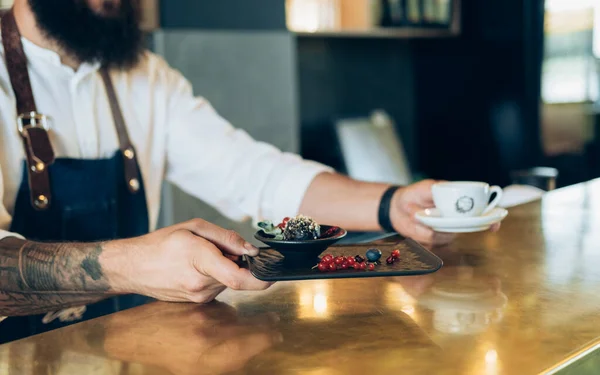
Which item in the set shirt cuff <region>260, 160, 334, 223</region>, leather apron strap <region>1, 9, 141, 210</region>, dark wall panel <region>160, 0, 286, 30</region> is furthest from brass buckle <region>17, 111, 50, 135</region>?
dark wall panel <region>160, 0, 286, 30</region>

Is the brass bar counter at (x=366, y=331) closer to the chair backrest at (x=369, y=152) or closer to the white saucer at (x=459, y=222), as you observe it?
the white saucer at (x=459, y=222)

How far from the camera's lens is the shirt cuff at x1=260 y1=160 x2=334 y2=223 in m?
1.95

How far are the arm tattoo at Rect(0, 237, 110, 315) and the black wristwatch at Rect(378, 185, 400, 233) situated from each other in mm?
727

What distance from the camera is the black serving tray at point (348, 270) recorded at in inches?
41.6

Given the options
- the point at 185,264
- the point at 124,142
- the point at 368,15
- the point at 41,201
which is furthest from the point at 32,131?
the point at 368,15

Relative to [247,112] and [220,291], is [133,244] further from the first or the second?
[247,112]

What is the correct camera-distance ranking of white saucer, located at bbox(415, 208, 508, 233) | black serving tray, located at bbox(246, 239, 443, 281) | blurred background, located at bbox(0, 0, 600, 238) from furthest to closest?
blurred background, located at bbox(0, 0, 600, 238) → white saucer, located at bbox(415, 208, 508, 233) → black serving tray, located at bbox(246, 239, 443, 281)

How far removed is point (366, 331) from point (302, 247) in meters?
0.20

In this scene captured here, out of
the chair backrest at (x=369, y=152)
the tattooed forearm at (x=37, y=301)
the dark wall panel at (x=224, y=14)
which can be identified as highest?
the dark wall panel at (x=224, y=14)

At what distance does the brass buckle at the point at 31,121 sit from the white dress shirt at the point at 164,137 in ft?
0.05

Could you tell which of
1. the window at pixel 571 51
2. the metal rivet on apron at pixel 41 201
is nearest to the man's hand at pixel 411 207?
the metal rivet on apron at pixel 41 201

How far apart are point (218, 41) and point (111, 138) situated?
1515 mm

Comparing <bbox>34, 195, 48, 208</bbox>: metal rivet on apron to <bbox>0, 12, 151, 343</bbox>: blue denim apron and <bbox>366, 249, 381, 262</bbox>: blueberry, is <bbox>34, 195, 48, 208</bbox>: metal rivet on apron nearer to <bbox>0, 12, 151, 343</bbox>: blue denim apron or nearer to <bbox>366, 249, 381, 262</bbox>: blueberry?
<bbox>0, 12, 151, 343</bbox>: blue denim apron

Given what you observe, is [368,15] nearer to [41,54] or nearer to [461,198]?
[41,54]
